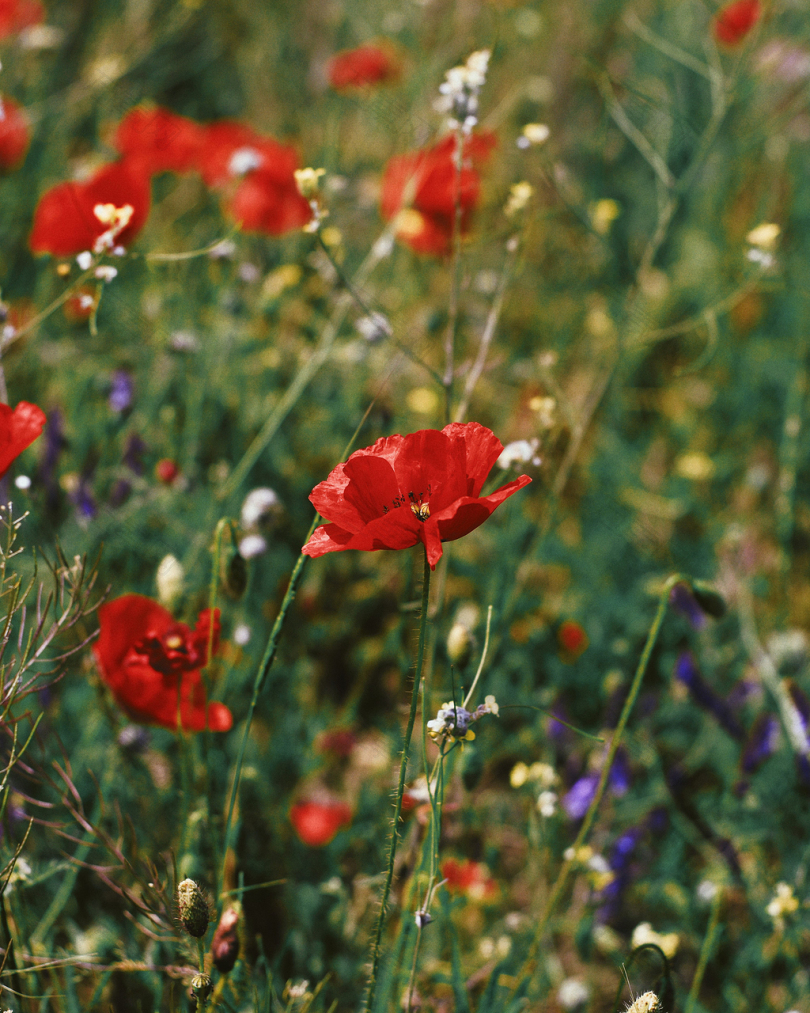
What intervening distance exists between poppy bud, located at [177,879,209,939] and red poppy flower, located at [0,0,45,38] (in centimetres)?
251

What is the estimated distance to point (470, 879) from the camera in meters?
1.32

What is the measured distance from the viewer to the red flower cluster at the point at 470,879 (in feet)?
4.19

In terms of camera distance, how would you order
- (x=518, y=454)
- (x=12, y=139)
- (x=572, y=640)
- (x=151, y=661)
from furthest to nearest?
(x=12, y=139) → (x=572, y=640) → (x=518, y=454) → (x=151, y=661)

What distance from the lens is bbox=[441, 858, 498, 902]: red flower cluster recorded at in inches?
50.3

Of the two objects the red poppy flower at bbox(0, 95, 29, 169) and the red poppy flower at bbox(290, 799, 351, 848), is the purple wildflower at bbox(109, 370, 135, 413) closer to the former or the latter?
the red poppy flower at bbox(290, 799, 351, 848)

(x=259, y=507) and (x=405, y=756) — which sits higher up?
(x=405, y=756)

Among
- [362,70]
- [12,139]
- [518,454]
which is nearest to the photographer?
[518,454]

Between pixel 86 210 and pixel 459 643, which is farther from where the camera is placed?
pixel 86 210

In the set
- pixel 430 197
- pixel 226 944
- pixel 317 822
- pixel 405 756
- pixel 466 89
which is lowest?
pixel 317 822

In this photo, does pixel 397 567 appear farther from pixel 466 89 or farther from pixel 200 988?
pixel 200 988

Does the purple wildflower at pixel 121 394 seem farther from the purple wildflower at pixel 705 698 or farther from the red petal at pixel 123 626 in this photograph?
the purple wildflower at pixel 705 698

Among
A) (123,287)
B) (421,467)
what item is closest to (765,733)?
(421,467)

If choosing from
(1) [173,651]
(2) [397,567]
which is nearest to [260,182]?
(2) [397,567]

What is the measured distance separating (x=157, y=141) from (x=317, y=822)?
1.60 m
